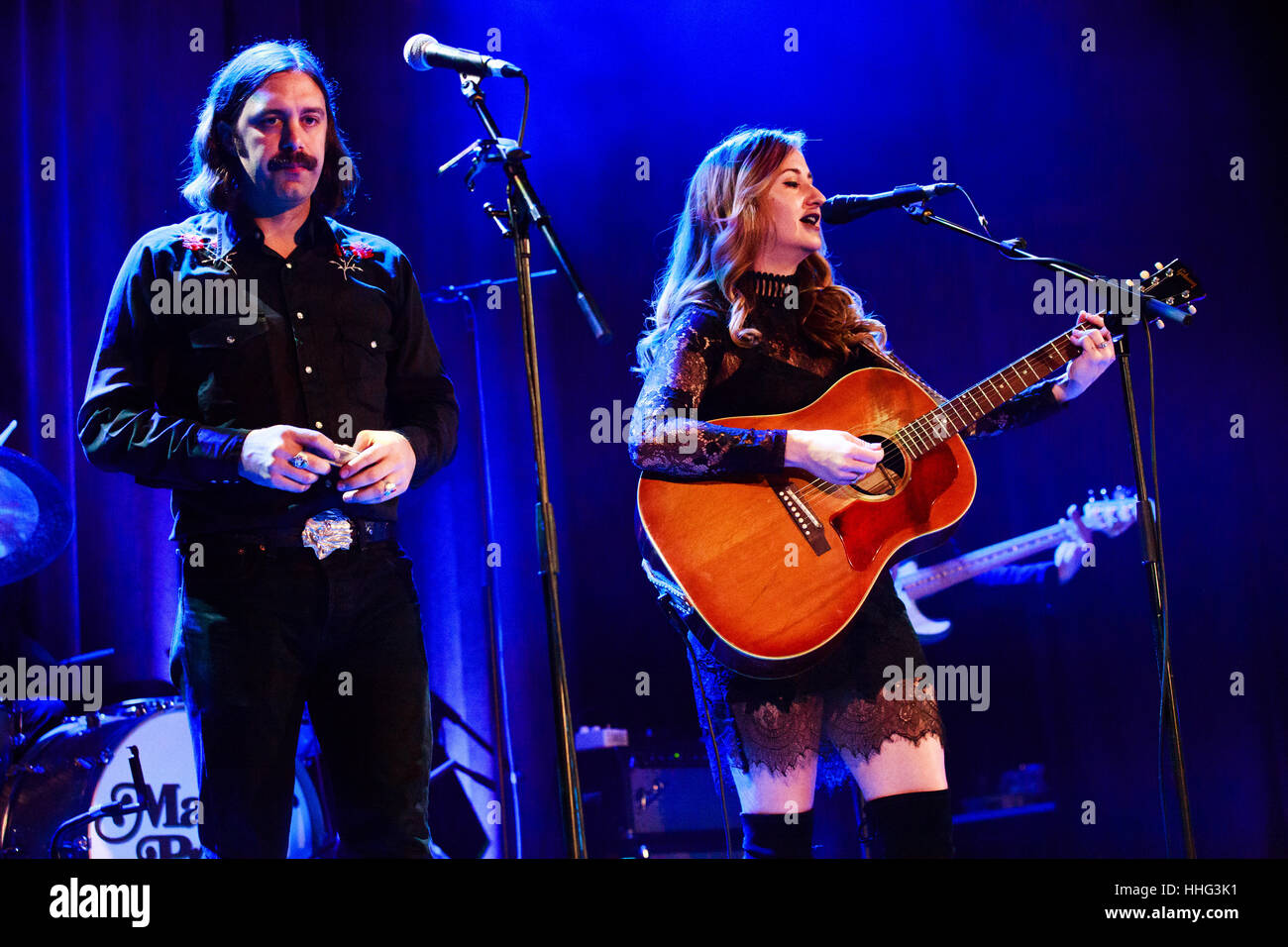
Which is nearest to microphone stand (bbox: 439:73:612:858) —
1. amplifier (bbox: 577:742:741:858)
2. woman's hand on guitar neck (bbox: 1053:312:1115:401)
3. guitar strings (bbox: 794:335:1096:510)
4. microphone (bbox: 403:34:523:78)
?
microphone (bbox: 403:34:523:78)

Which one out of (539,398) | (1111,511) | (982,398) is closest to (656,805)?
(982,398)

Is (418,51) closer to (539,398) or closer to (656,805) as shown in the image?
(539,398)

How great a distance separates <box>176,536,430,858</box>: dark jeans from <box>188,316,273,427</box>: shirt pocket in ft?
0.92

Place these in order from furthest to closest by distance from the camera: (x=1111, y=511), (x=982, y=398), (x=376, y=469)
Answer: (x=1111, y=511) → (x=982, y=398) → (x=376, y=469)

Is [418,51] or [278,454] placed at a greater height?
[418,51]

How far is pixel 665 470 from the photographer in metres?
2.74

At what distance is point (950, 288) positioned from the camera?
15.2 ft

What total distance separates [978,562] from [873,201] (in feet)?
7.34

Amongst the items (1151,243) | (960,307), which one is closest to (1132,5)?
(1151,243)

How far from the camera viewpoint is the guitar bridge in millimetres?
2719

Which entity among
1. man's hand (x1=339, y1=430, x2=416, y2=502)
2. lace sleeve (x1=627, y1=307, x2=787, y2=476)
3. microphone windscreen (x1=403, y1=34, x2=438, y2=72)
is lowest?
man's hand (x1=339, y1=430, x2=416, y2=502)

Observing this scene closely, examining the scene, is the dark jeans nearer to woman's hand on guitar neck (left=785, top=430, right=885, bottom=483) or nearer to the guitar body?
the guitar body
